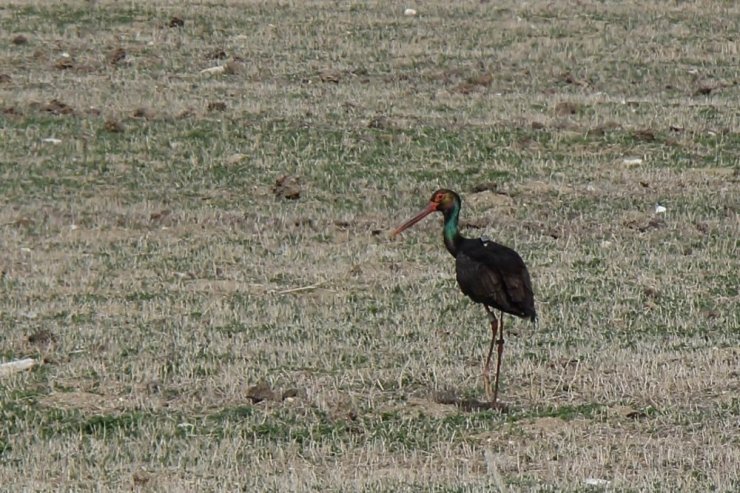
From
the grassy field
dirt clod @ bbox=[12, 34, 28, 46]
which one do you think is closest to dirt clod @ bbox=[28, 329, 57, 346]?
the grassy field

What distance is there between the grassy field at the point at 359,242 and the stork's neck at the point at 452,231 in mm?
883

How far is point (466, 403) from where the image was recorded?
964 centimetres

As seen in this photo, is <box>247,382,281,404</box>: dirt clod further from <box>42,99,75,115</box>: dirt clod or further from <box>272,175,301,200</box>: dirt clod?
<box>42,99,75,115</box>: dirt clod

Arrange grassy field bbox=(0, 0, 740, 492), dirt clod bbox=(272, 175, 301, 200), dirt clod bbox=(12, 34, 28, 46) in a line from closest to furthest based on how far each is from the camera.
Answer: grassy field bbox=(0, 0, 740, 492), dirt clod bbox=(272, 175, 301, 200), dirt clod bbox=(12, 34, 28, 46)

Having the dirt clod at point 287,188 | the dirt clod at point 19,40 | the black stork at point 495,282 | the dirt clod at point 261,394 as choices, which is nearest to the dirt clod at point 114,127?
the dirt clod at point 287,188

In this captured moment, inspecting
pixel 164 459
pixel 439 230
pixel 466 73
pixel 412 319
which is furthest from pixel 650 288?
pixel 466 73

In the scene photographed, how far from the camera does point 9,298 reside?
13.2 m

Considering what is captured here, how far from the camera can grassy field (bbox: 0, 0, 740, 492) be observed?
28.4 feet

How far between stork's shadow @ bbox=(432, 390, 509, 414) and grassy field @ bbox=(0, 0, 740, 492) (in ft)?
0.12

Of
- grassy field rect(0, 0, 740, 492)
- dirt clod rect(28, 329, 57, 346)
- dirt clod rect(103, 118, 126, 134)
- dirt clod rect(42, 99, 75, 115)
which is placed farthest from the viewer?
dirt clod rect(42, 99, 75, 115)

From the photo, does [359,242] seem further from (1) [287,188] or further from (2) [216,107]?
(2) [216,107]

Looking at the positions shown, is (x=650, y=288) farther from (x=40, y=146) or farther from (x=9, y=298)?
(x=40, y=146)

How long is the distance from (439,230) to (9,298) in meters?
5.07

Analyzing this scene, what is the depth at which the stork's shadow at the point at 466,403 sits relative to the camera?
30.9ft
